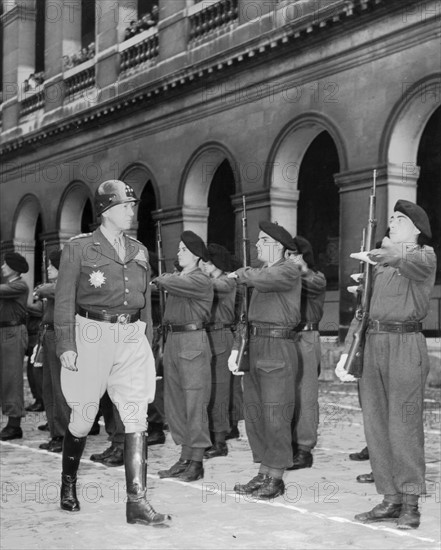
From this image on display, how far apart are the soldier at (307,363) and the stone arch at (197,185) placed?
9.92 meters

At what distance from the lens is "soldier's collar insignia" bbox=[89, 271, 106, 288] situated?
19.8ft

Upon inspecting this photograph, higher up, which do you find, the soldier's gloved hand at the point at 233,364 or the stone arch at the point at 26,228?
the stone arch at the point at 26,228

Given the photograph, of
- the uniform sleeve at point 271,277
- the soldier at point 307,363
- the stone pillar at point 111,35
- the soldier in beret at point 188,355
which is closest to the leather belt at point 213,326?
the soldier at point 307,363

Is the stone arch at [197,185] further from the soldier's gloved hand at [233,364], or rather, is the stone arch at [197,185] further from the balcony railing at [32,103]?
the soldier's gloved hand at [233,364]

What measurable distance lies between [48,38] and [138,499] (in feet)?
67.0

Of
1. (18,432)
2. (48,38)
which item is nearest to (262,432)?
(18,432)

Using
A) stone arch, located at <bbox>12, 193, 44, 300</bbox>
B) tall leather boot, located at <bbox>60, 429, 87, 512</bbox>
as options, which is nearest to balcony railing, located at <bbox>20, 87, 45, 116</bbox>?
stone arch, located at <bbox>12, 193, 44, 300</bbox>

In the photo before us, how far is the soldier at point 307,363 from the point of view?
26.6 feet

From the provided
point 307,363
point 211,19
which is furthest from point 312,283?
point 211,19

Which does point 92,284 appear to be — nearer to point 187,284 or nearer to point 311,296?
point 187,284

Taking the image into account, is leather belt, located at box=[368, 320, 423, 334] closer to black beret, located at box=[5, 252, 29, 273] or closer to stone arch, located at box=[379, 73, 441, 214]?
black beret, located at box=[5, 252, 29, 273]

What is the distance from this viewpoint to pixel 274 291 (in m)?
6.86

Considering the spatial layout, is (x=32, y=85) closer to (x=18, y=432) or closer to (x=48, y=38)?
(x=48, y=38)

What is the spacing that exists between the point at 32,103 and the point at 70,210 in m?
3.88
